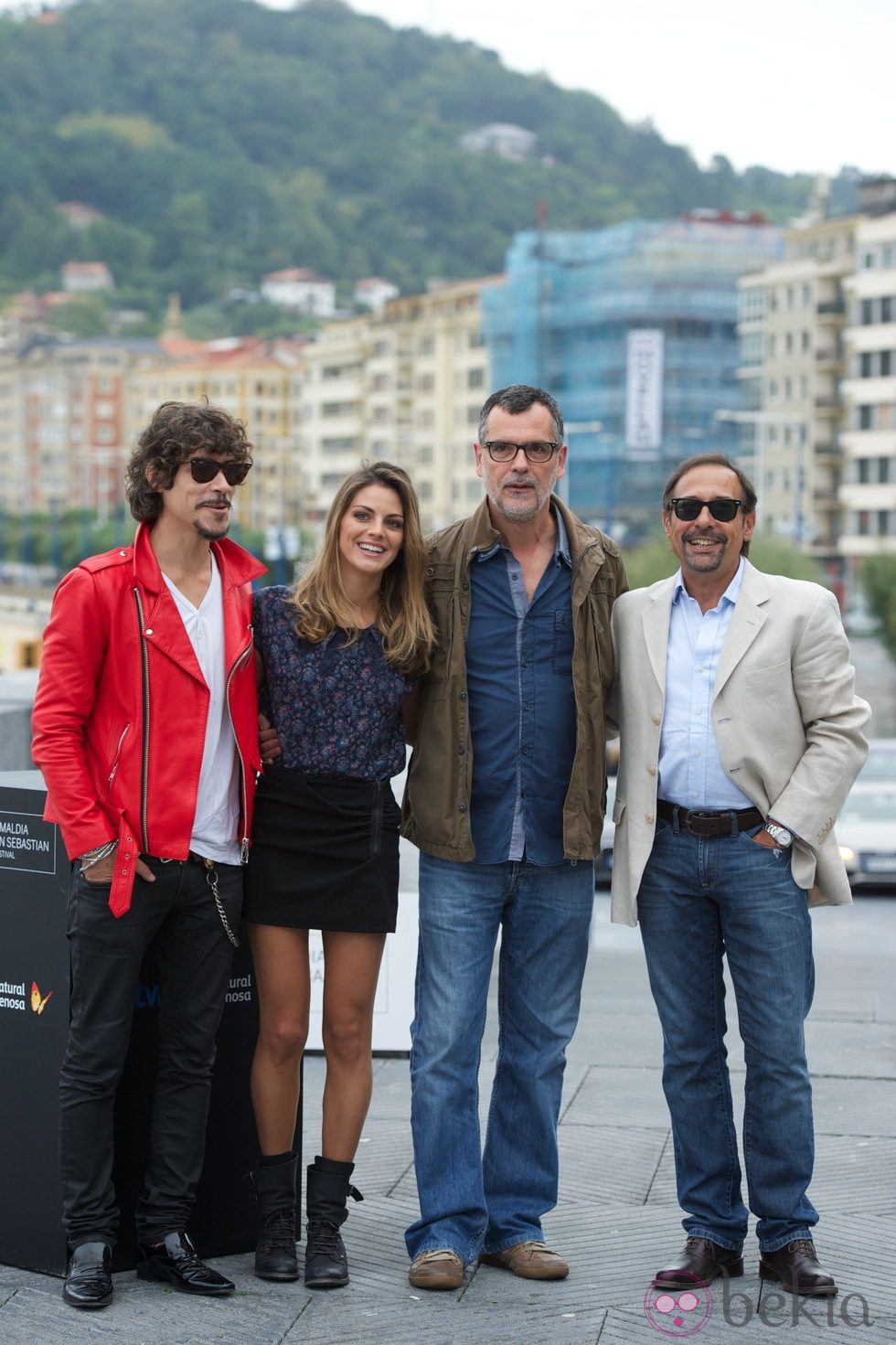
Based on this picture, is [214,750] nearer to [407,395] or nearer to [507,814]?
[507,814]

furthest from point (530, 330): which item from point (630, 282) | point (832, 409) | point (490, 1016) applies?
point (490, 1016)

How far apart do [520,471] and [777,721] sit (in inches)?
34.0

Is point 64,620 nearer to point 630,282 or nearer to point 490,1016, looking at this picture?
point 490,1016

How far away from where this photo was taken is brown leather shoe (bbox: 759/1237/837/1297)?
4.25m

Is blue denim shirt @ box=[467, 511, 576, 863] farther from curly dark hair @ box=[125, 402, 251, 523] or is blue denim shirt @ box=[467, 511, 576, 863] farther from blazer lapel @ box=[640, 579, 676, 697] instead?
curly dark hair @ box=[125, 402, 251, 523]

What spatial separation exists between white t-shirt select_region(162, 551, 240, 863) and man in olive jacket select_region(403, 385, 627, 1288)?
0.48 meters

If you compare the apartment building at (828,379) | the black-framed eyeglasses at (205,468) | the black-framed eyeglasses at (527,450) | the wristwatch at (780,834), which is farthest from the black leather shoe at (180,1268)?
the apartment building at (828,379)

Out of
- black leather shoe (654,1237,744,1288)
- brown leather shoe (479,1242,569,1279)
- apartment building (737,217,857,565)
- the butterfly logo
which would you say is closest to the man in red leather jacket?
the butterfly logo

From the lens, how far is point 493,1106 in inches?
181

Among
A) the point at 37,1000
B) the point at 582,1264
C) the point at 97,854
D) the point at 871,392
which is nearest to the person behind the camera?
the point at 97,854

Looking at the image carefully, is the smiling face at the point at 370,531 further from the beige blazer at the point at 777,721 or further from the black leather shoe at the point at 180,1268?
the black leather shoe at the point at 180,1268

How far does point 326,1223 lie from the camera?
4371 mm

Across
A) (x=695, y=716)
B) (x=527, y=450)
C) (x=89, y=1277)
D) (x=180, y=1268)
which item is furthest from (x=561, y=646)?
(x=89, y=1277)

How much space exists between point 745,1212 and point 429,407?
111 meters
